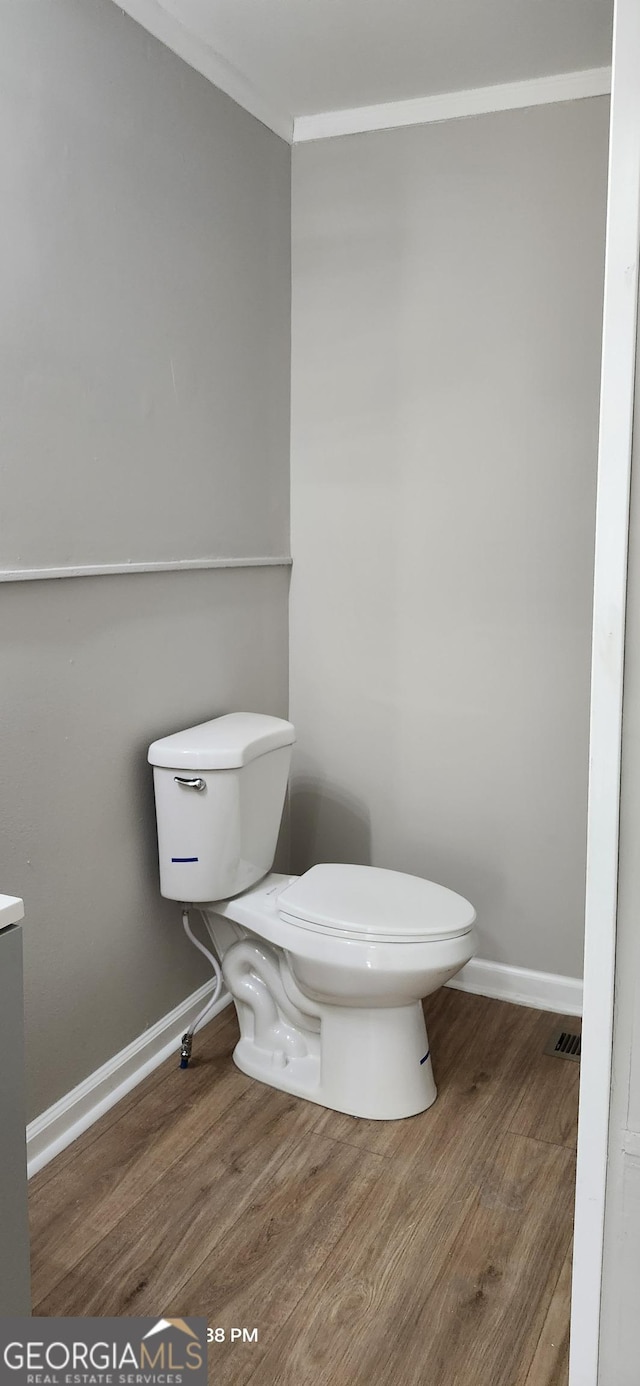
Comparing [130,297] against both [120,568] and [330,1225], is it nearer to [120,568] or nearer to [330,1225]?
[120,568]

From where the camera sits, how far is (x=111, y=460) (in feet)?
6.75

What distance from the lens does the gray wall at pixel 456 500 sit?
248 cm

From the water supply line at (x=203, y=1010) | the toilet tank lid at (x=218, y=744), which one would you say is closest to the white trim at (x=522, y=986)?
the water supply line at (x=203, y=1010)

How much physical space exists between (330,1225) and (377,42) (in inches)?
97.2

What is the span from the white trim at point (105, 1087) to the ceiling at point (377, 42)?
2.16 meters

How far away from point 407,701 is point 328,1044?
97cm

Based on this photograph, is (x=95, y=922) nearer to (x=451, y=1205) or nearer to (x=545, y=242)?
(x=451, y=1205)

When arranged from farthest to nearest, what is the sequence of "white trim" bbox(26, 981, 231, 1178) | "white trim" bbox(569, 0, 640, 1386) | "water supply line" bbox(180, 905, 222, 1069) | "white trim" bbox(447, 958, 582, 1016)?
1. "white trim" bbox(447, 958, 582, 1016)
2. "water supply line" bbox(180, 905, 222, 1069)
3. "white trim" bbox(26, 981, 231, 1178)
4. "white trim" bbox(569, 0, 640, 1386)

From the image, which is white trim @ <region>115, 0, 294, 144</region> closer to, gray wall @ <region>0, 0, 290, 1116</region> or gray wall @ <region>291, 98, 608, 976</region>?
gray wall @ <region>0, 0, 290, 1116</region>

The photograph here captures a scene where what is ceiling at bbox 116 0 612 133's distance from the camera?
2.13m

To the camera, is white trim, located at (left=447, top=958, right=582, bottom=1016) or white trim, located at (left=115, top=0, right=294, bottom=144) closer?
white trim, located at (left=115, top=0, right=294, bottom=144)

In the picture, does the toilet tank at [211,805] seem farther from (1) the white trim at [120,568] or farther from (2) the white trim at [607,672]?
(2) the white trim at [607,672]

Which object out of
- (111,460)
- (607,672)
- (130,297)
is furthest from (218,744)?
(607,672)

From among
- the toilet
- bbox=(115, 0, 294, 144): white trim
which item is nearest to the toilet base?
the toilet
